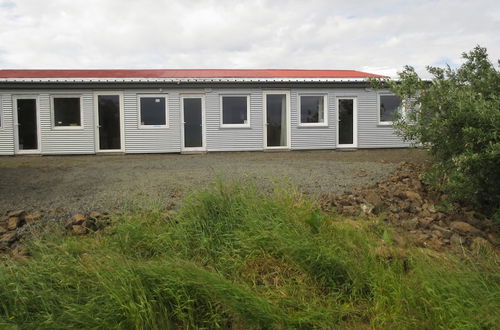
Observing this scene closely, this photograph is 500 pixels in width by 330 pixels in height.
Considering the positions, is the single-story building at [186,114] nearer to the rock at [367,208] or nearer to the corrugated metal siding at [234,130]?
the corrugated metal siding at [234,130]

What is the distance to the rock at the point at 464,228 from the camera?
3.97m

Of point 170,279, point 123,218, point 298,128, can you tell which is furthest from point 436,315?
point 298,128

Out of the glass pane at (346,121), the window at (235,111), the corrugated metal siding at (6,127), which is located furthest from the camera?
the glass pane at (346,121)

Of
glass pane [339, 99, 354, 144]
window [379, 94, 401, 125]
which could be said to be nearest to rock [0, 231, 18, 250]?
glass pane [339, 99, 354, 144]

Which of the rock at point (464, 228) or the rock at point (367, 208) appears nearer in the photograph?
the rock at point (464, 228)

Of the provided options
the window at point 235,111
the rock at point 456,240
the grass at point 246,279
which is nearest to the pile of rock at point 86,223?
the grass at point 246,279

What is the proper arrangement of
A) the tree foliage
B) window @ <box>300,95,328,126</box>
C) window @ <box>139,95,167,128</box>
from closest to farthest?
the tree foliage
window @ <box>139,95,167,128</box>
window @ <box>300,95,328,126</box>

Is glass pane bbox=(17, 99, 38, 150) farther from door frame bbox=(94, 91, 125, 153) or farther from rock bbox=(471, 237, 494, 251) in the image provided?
rock bbox=(471, 237, 494, 251)

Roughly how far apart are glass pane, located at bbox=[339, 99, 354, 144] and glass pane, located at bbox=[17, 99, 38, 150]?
1155cm

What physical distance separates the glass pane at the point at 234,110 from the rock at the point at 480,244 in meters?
11.0

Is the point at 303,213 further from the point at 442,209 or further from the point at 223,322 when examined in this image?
the point at 442,209

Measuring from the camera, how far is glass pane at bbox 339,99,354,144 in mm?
14578

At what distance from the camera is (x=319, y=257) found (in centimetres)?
310

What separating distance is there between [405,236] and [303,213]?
41.5 inches
